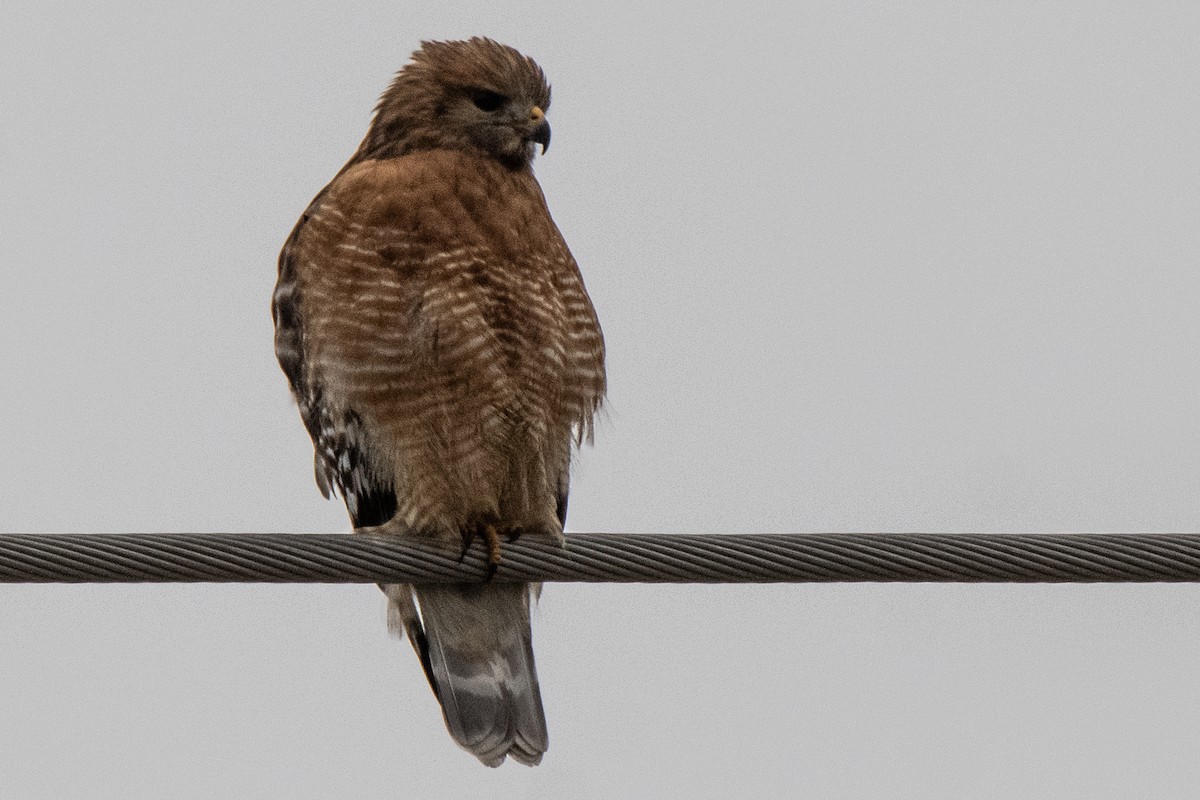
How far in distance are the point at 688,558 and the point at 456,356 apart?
1297 mm

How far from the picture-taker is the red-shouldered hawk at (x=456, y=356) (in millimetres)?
5352

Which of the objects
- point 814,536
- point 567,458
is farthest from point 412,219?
point 814,536

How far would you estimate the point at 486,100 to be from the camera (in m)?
5.97

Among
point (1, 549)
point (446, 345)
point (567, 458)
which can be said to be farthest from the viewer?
point (567, 458)

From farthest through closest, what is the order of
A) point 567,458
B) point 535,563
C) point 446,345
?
1. point 567,458
2. point 446,345
3. point 535,563

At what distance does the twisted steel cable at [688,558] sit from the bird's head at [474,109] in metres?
1.91

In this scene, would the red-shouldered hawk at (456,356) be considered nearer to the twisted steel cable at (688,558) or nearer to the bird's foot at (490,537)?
the bird's foot at (490,537)

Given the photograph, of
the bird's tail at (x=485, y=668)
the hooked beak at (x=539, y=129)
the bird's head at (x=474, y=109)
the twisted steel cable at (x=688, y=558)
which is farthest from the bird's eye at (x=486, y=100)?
the twisted steel cable at (x=688, y=558)

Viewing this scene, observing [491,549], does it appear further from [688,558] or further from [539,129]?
[539,129]

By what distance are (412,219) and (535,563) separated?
1389 mm

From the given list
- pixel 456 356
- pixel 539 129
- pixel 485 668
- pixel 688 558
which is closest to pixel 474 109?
pixel 539 129

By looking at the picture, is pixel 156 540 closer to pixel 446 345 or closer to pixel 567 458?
pixel 446 345

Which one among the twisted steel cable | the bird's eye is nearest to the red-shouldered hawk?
the bird's eye

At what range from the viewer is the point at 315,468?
598 cm
